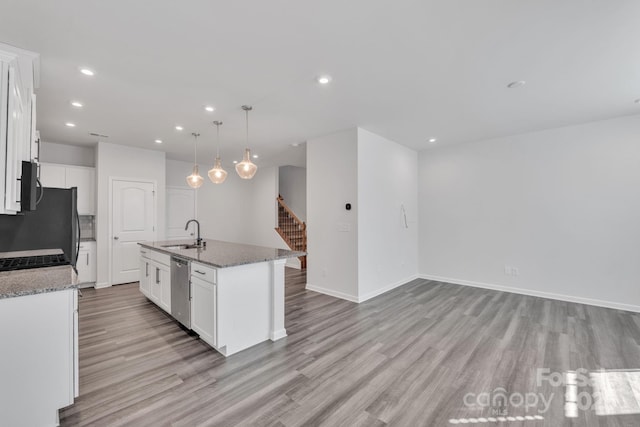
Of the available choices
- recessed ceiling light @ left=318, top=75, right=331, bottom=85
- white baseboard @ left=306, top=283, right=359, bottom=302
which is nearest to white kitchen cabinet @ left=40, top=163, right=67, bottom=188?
white baseboard @ left=306, top=283, right=359, bottom=302

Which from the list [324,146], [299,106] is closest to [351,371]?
[299,106]

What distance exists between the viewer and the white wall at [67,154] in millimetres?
5094

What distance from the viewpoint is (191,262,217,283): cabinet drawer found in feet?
8.48

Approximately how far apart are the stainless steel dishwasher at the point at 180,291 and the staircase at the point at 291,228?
4.19 metres

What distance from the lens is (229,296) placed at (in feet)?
Answer: 8.60

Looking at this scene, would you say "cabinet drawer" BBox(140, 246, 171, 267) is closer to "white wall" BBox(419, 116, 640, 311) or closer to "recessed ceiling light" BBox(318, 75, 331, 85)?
"recessed ceiling light" BBox(318, 75, 331, 85)

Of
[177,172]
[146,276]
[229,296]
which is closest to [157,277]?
[146,276]

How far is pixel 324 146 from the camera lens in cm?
470

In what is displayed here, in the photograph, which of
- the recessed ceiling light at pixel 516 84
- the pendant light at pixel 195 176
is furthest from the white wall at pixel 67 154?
the recessed ceiling light at pixel 516 84

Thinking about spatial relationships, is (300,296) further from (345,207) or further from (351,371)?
(351,371)

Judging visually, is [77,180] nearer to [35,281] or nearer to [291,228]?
[35,281]

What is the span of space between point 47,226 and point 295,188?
6.56m

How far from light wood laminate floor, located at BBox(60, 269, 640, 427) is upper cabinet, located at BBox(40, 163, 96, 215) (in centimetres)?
235

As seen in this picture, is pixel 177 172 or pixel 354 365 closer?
pixel 354 365
